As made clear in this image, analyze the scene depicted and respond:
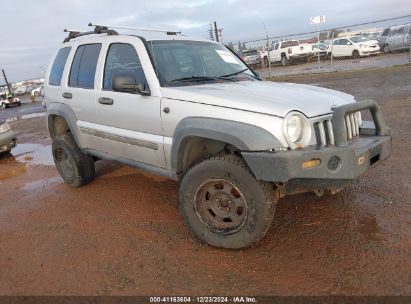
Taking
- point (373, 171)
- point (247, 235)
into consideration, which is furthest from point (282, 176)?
point (373, 171)

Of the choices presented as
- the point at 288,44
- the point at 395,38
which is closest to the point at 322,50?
the point at 288,44

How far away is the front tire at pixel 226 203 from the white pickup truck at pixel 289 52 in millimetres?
26266

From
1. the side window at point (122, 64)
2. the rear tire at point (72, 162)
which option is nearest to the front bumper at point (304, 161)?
the side window at point (122, 64)

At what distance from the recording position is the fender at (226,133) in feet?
9.51

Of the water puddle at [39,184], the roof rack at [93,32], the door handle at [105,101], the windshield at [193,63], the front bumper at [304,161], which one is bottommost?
the water puddle at [39,184]

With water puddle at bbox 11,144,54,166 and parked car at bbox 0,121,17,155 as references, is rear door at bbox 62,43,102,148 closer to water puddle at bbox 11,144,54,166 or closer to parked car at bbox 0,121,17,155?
water puddle at bbox 11,144,54,166

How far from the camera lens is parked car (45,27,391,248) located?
292 centimetres

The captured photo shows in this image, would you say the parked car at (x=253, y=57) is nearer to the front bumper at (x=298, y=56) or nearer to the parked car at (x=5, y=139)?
the front bumper at (x=298, y=56)

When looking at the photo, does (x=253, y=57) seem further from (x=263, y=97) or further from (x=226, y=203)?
(x=226, y=203)

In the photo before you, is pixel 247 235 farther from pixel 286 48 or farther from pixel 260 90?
pixel 286 48

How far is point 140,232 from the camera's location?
386 centimetres

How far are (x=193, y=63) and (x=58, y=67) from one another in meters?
2.28

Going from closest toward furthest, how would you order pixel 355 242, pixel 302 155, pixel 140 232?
pixel 302 155, pixel 355 242, pixel 140 232

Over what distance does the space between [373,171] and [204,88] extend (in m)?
2.82
